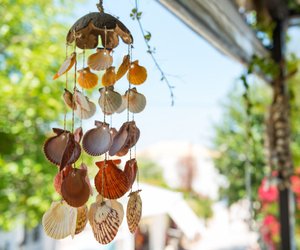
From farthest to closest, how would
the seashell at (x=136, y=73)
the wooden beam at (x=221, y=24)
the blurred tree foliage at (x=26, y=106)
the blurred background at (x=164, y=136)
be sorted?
the blurred tree foliage at (x=26, y=106), the blurred background at (x=164, y=136), the wooden beam at (x=221, y=24), the seashell at (x=136, y=73)

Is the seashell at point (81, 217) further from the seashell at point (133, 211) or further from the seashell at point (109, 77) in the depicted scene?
the seashell at point (109, 77)

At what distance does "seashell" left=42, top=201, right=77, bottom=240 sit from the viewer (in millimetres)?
458

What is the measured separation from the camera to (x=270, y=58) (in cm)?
205

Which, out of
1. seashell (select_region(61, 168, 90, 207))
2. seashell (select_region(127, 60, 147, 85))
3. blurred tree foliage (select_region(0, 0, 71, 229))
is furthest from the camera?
blurred tree foliage (select_region(0, 0, 71, 229))

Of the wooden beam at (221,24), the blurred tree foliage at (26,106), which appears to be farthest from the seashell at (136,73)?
the blurred tree foliage at (26,106)

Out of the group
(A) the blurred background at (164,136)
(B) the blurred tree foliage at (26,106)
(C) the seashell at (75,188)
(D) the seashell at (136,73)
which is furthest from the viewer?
(B) the blurred tree foliage at (26,106)

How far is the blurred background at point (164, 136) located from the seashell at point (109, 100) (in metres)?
0.09

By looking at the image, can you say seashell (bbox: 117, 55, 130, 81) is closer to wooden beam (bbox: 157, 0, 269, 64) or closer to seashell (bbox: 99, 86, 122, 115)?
seashell (bbox: 99, 86, 122, 115)

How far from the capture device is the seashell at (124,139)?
0.52 metres

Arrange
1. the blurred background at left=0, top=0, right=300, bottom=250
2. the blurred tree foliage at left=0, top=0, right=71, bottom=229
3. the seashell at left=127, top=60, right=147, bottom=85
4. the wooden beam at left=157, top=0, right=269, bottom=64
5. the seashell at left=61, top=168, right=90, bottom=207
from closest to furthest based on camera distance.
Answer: the seashell at left=61, top=168, right=90, bottom=207 → the seashell at left=127, top=60, right=147, bottom=85 → the wooden beam at left=157, top=0, right=269, bottom=64 → the blurred background at left=0, top=0, right=300, bottom=250 → the blurred tree foliage at left=0, top=0, right=71, bottom=229

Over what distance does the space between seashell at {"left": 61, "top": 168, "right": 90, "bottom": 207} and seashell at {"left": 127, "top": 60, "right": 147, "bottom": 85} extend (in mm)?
172

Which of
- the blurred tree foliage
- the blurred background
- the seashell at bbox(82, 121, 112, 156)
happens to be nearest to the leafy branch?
the blurred background

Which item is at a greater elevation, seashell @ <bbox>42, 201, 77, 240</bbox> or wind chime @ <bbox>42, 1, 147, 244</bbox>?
wind chime @ <bbox>42, 1, 147, 244</bbox>

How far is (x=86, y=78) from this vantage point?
0.60 m
